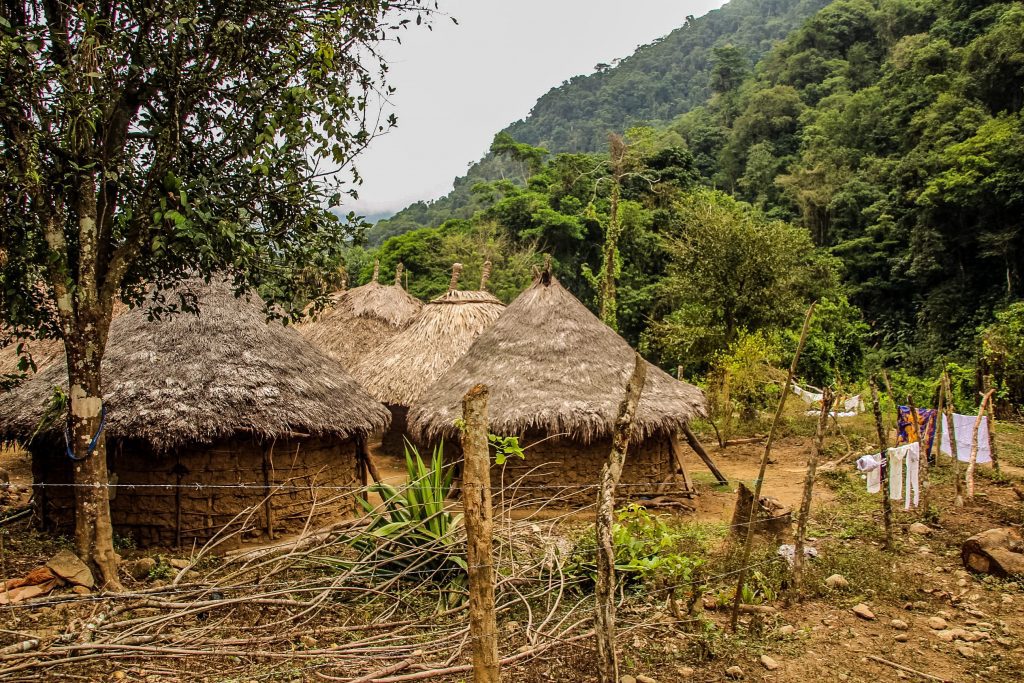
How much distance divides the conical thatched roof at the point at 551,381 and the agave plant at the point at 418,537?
11.6 feet

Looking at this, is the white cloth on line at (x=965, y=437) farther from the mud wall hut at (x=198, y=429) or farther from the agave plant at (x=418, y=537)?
the mud wall hut at (x=198, y=429)

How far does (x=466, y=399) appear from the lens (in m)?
3.03

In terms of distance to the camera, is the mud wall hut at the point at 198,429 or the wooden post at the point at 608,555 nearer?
the wooden post at the point at 608,555

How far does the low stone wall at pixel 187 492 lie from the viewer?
7.46 m

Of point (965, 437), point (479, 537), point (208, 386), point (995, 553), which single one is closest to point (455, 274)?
point (208, 386)

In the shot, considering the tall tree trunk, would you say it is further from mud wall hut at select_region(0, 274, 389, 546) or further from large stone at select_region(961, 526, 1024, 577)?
large stone at select_region(961, 526, 1024, 577)

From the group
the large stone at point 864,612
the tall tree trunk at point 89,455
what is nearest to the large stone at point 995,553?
the large stone at point 864,612

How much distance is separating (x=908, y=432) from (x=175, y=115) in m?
7.55

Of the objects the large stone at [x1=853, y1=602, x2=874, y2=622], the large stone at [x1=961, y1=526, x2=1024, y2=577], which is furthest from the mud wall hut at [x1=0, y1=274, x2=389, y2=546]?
the large stone at [x1=961, y1=526, x2=1024, y2=577]

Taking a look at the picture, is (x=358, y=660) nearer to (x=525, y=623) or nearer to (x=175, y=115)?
(x=525, y=623)

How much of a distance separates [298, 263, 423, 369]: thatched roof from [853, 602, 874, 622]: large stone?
12.0 m

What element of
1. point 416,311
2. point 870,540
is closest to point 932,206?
point 416,311

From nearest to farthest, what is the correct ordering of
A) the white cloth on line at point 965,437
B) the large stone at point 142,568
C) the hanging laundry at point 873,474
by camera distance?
the large stone at point 142,568 < the hanging laundry at point 873,474 < the white cloth on line at point 965,437

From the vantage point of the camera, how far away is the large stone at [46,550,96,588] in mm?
5332
